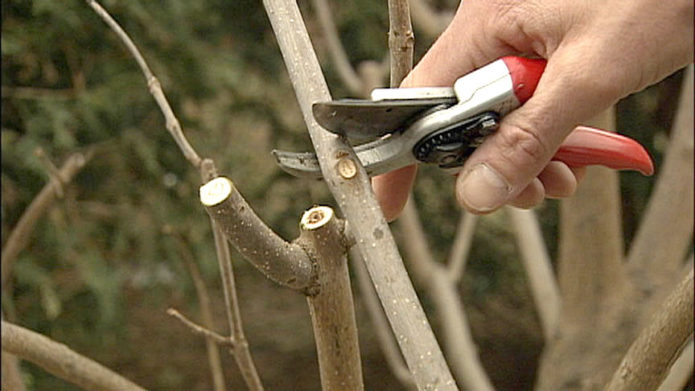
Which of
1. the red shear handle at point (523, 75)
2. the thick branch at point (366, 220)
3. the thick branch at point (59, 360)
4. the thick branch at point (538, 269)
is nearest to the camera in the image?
the thick branch at point (366, 220)

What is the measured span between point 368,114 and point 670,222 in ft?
3.11

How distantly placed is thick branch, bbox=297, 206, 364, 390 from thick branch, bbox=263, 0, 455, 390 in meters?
0.10

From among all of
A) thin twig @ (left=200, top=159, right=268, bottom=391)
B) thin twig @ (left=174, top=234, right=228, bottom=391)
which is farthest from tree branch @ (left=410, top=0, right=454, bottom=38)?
thin twig @ (left=200, top=159, right=268, bottom=391)

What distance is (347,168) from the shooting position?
55 centimetres

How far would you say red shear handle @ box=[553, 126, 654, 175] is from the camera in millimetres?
667

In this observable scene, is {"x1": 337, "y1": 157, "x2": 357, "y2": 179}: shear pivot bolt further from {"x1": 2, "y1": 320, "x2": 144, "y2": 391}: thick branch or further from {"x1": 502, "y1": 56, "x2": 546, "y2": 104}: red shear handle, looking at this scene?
{"x1": 2, "y1": 320, "x2": 144, "y2": 391}: thick branch

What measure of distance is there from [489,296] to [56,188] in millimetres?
1908

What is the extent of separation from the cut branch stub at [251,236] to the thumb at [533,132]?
122 millimetres

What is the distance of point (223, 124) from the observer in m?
2.52

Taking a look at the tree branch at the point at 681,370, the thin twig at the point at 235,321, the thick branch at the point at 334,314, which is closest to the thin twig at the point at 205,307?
the thin twig at the point at 235,321

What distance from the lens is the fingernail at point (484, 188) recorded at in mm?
613

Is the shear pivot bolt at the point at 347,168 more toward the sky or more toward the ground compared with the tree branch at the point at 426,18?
more toward the ground

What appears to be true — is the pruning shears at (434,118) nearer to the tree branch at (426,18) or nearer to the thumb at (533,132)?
the thumb at (533,132)

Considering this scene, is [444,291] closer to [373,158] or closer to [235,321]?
[235,321]
